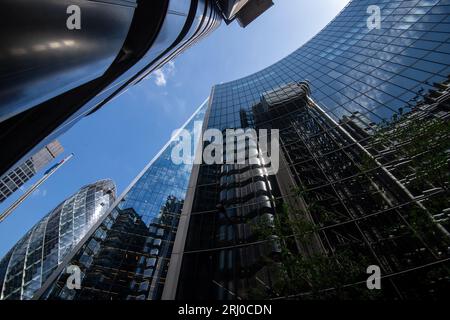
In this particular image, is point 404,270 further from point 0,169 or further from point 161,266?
point 161,266

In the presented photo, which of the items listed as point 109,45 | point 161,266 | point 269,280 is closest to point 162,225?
point 161,266

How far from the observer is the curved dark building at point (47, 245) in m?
66.9

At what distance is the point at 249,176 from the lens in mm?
24547

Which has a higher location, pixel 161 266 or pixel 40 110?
pixel 161 266

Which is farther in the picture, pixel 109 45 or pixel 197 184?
pixel 197 184

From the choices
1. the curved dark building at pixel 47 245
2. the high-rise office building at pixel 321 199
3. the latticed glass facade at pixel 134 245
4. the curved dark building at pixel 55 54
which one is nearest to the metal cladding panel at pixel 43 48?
the curved dark building at pixel 55 54

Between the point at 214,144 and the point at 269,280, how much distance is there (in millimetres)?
20953

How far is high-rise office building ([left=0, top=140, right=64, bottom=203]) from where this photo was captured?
98.8m
